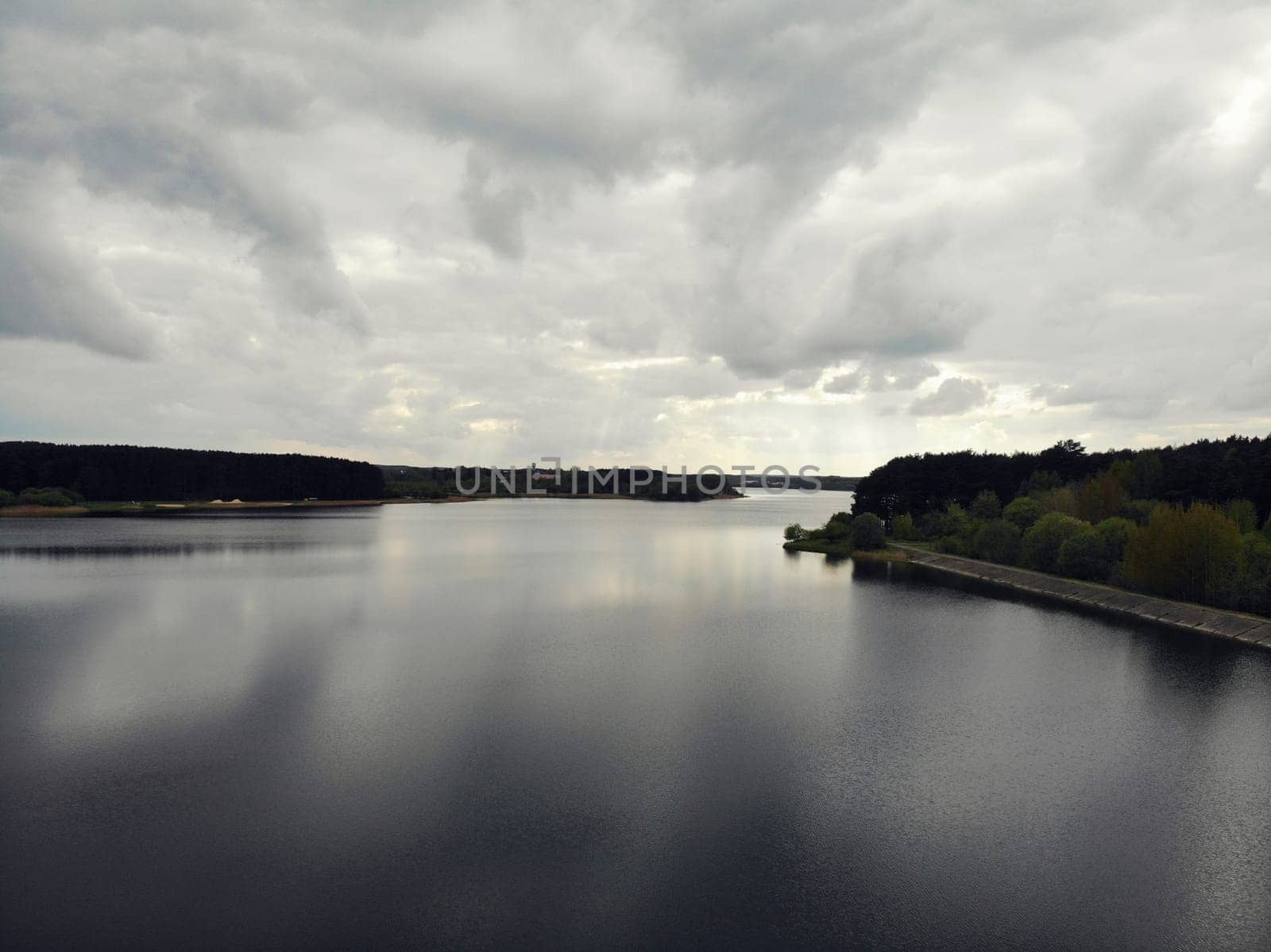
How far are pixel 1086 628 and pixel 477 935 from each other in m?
37.0

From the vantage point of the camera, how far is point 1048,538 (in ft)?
181

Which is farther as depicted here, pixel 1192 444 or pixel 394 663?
pixel 1192 444

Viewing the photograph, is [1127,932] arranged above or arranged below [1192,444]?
below

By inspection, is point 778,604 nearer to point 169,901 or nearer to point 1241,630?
point 1241,630

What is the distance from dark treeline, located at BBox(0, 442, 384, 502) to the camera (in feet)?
407

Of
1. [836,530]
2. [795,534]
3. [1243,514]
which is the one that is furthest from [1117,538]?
[795,534]

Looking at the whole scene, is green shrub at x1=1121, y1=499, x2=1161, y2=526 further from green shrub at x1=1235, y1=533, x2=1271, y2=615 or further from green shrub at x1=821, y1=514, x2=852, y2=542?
green shrub at x1=821, y1=514, x2=852, y2=542

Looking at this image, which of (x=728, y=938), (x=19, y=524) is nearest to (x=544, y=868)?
(x=728, y=938)

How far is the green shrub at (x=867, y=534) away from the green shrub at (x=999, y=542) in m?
12.2

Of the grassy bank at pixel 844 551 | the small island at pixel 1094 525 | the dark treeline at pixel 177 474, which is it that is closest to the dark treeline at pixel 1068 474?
the small island at pixel 1094 525

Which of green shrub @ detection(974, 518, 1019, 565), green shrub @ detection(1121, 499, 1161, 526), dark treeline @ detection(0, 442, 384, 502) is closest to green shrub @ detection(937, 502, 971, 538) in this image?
green shrub @ detection(974, 518, 1019, 565)

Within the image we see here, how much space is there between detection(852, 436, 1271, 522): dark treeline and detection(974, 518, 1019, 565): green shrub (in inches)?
521

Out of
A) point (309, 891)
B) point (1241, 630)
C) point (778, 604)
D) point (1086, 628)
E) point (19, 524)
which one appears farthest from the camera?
point (19, 524)

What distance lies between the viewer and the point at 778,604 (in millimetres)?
43406
